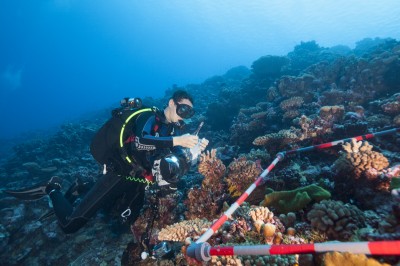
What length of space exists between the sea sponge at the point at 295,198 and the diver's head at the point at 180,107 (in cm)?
232

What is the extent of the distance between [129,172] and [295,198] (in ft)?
10.7

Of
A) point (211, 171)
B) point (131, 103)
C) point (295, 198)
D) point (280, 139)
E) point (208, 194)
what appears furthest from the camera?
point (280, 139)

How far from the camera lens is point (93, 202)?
17.3 ft

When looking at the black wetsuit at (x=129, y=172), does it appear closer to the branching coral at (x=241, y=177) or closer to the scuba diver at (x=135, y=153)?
the scuba diver at (x=135, y=153)

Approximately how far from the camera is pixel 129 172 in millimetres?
5051

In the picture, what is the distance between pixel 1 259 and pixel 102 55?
660 feet

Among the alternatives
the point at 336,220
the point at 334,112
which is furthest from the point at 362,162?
the point at 334,112

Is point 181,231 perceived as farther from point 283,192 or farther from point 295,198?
point 295,198

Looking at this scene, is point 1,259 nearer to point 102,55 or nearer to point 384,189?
point 384,189

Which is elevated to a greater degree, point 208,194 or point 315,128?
point 315,128

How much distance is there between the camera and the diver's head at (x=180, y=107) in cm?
505

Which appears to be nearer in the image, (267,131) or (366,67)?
(267,131)

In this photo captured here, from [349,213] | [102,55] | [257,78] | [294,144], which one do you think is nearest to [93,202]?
[349,213]

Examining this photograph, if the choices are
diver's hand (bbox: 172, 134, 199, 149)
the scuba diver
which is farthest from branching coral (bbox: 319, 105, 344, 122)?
diver's hand (bbox: 172, 134, 199, 149)
